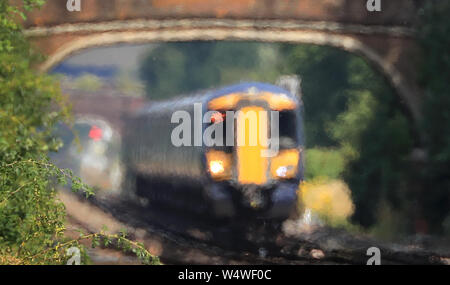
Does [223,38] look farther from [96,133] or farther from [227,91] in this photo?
[96,133]

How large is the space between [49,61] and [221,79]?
16126 mm

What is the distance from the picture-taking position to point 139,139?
22.4 m

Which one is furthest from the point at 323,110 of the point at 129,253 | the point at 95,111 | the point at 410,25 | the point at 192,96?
the point at 129,253

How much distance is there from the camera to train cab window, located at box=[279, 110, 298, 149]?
17.7 meters

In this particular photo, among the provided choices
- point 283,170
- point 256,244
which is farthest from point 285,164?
point 256,244

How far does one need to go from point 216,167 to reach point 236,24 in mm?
7289

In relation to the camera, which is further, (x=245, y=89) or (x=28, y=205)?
(x=245, y=89)

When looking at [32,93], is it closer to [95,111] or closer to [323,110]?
[323,110]

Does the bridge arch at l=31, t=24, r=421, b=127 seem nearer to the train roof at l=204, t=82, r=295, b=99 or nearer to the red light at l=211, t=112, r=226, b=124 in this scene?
the train roof at l=204, t=82, r=295, b=99

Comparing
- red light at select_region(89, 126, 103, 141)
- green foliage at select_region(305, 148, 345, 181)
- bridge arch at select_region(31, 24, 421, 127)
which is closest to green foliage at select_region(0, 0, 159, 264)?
bridge arch at select_region(31, 24, 421, 127)

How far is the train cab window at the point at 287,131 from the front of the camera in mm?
17656

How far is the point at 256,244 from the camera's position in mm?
17938

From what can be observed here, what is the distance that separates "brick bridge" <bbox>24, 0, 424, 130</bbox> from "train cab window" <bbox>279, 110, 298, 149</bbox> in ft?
20.2

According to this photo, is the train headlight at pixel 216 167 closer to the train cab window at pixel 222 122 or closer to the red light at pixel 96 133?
the train cab window at pixel 222 122
